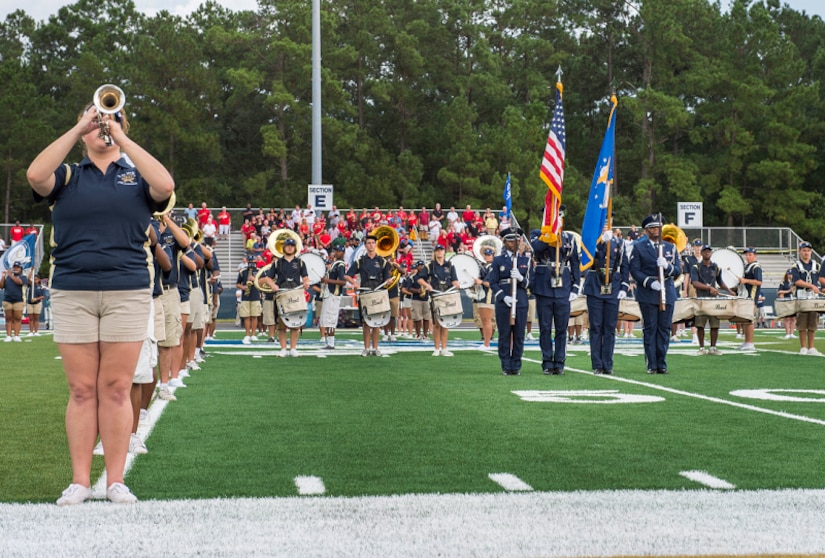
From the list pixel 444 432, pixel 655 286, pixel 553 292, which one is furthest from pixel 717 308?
pixel 444 432

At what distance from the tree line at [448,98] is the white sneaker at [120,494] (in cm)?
5429

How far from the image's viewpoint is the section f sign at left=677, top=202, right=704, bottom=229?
3866 centimetres

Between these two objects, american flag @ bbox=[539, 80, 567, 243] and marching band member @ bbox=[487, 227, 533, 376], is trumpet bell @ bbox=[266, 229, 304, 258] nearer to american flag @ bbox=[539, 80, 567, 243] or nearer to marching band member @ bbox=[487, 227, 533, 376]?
marching band member @ bbox=[487, 227, 533, 376]

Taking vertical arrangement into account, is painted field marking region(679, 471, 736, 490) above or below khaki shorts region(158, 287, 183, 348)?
below

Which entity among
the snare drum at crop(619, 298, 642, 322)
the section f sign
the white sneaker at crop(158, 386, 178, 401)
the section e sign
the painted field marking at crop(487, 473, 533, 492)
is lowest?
the painted field marking at crop(487, 473, 533, 492)

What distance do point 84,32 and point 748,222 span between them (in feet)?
138

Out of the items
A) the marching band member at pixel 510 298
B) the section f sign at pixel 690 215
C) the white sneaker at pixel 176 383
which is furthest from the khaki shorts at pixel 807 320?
the section f sign at pixel 690 215

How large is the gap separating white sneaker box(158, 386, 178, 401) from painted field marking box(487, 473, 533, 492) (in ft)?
18.0

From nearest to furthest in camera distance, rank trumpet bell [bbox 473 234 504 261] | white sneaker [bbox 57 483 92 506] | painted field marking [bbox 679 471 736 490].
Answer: white sneaker [bbox 57 483 92 506]
painted field marking [bbox 679 471 736 490]
trumpet bell [bbox 473 234 504 261]

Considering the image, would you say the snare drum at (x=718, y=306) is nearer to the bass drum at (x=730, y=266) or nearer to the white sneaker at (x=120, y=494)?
the bass drum at (x=730, y=266)

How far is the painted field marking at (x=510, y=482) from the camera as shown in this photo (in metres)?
6.70

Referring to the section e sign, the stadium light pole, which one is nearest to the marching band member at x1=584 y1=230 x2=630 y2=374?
the section e sign

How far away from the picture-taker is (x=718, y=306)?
1945 cm

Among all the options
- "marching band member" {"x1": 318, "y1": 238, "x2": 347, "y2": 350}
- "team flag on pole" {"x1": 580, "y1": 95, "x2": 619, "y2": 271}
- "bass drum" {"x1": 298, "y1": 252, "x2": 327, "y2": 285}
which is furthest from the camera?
"bass drum" {"x1": 298, "y1": 252, "x2": 327, "y2": 285}
